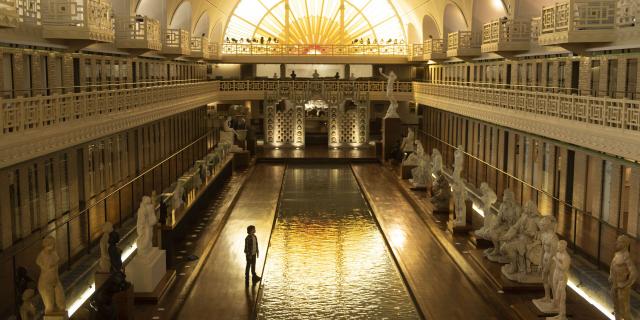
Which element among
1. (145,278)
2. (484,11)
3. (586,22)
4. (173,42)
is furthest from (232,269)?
(484,11)

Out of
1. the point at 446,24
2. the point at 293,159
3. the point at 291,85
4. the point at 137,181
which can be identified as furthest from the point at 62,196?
the point at 446,24

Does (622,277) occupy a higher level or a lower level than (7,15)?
lower

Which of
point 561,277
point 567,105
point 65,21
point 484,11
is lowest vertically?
point 561,277

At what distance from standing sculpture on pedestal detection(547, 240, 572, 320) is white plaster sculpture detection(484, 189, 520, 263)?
Answer: 12.3 feet

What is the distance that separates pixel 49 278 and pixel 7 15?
239 inches

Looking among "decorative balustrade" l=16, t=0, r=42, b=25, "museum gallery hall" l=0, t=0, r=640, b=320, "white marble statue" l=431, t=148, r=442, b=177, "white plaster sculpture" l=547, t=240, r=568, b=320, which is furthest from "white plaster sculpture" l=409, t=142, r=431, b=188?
"white plaster sculpture" l=547, t=240, r=568, b=320

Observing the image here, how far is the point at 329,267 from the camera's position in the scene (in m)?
19.2

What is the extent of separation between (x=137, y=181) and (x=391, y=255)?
9277 millimetres

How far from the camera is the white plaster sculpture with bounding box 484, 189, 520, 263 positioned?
1739 centimetres

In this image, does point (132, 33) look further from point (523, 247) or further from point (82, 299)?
point (523, 247)

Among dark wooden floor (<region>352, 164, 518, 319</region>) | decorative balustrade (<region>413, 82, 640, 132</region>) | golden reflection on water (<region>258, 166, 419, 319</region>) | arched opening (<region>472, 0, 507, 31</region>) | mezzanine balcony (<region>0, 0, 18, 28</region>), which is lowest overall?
golden reflection on water (<region>258, 166, 419, 319</region>)

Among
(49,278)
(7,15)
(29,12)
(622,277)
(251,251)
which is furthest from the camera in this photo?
(29,12)

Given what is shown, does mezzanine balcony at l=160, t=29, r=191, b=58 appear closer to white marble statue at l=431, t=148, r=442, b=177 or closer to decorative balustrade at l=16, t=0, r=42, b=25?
decorative balustrade at l=16, t=0, r=42, b=25

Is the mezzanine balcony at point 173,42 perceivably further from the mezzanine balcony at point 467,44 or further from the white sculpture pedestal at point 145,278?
the white sculpture pedestal at point 145,278
